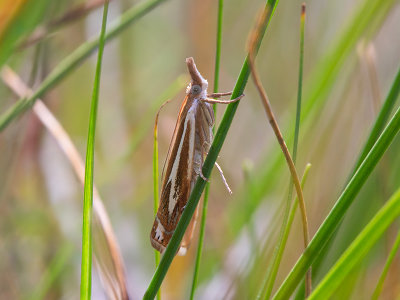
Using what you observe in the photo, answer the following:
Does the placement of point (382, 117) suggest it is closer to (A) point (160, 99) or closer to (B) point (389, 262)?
(B) point (389, 262)

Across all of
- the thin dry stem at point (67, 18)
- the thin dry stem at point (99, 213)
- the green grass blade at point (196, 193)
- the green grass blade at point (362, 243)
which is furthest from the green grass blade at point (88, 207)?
the thin dry stem at point (67, 18)

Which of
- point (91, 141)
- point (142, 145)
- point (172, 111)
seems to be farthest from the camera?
point (172, 111)

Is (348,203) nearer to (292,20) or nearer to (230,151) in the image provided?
(230,151)

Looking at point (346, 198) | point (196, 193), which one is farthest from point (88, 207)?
point (346, 198)

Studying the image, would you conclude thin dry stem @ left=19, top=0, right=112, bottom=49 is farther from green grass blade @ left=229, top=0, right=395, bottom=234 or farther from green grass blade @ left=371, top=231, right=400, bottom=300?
green grass blade @ left=371, top=231, right=400, bottom=300

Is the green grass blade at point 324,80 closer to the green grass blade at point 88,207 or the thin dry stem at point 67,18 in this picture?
the green grass blade at point 88,207

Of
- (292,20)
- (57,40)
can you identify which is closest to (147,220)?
(57,40)
